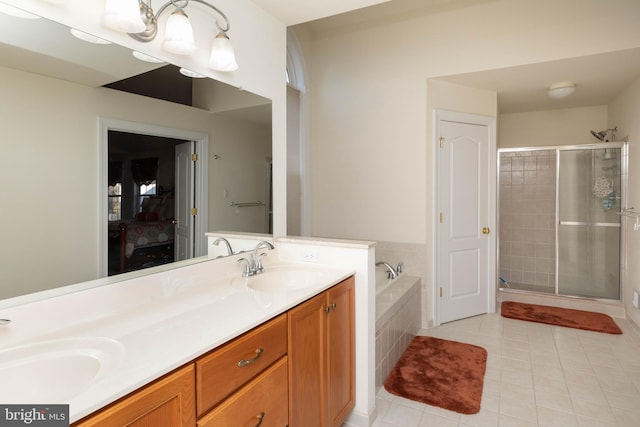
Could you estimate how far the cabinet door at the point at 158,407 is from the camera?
0.75m

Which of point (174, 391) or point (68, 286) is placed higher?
point (68, 286)

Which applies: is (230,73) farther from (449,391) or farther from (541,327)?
(541,327)

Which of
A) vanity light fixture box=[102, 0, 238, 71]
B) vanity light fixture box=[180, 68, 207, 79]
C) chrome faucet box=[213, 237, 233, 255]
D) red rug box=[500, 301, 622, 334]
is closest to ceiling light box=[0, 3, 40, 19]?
vanity light fixture box=[102, 0, 238, 71]

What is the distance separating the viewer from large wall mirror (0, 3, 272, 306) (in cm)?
107

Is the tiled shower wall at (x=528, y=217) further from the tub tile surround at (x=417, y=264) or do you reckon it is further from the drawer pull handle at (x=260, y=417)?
the drawer pull handle at (x=260, y=417)

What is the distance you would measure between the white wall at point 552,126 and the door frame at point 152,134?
13.8ft

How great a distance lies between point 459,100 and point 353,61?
3.68 ft

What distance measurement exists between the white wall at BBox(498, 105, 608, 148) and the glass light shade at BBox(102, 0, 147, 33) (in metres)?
4.53

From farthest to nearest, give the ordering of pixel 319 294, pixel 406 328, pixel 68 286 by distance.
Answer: pixel 406 328 → pixel 319 294 → pixel 68 286

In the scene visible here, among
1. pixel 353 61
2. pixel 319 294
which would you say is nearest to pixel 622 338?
pixel 319 294

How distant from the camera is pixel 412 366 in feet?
8.45

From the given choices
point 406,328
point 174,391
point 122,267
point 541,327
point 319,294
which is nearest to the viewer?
point 174,391

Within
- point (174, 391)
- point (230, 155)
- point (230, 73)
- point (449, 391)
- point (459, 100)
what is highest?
point (459, 100)

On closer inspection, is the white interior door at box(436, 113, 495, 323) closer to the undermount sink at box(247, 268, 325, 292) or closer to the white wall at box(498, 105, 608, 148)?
the white wall at box(498, 105, 608, 148)
